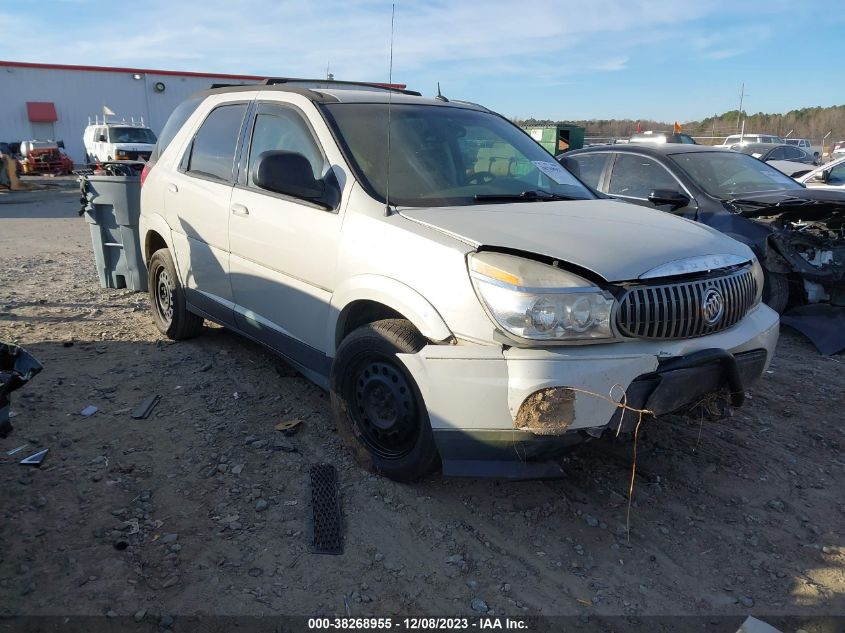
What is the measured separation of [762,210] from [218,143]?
4806 millimetres

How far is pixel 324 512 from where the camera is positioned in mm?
3150

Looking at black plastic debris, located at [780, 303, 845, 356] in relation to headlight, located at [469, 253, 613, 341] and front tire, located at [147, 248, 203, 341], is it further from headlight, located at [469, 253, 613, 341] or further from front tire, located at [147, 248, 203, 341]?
front tire, located at [147, 248, 203, 341]

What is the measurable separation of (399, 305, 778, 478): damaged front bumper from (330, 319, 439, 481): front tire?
5.9 inches

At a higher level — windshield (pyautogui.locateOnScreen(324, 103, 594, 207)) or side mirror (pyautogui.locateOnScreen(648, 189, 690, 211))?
windshield (pyautogui.locateOnScreen(324, 103, 594, 207))

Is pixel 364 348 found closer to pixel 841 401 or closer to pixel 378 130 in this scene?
pixel 378 130

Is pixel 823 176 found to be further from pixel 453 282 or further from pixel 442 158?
pixel 453 282

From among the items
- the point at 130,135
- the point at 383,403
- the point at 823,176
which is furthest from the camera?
the point at 130,135

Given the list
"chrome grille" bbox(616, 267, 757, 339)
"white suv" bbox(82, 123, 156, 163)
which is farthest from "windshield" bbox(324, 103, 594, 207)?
"white suv" bbox(82, 123, 156, 163)

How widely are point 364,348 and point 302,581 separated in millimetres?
1079

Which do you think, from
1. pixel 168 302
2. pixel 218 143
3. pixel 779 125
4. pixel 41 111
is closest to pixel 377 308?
pixel 218 143

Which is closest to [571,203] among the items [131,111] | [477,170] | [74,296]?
[477,170]

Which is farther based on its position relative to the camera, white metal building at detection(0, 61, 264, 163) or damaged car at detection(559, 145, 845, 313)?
white metal building at detection(0, 61, 264, 163)

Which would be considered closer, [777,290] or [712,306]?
[712,306]

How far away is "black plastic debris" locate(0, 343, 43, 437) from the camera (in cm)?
286
